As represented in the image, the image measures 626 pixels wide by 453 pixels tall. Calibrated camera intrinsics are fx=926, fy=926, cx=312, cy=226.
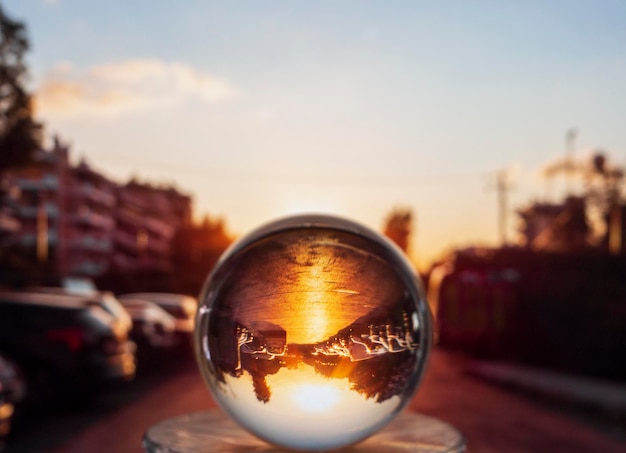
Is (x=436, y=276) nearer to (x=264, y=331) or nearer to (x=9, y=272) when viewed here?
(x=9, y=272)

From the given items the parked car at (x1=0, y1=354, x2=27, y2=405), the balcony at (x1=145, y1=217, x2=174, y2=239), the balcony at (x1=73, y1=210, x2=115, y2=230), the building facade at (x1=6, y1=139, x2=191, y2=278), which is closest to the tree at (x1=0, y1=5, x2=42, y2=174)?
the parked car at (x1=0, y1=354, x2=27, y2=405)

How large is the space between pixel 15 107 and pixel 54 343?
18461 millimetres

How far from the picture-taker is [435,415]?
38.3 feet

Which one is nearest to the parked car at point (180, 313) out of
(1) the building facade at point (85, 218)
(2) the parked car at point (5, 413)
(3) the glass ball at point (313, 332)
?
(2) the parked car at point (5, 413)

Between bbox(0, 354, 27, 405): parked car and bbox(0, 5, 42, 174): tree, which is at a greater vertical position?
bbox(0, 5, 42, 174): tree

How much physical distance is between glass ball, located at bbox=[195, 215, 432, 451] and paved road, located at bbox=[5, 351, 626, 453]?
685 centimetres

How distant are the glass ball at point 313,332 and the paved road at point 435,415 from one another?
685cm

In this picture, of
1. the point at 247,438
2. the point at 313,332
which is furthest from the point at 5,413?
the point at 313,332

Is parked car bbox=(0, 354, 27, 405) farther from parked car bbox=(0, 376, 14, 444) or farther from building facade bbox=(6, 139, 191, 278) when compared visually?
building facade bbox=(6, 139, 191, 278)

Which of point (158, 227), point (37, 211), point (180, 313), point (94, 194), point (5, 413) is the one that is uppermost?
point (94, 194)

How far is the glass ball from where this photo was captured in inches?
86.0

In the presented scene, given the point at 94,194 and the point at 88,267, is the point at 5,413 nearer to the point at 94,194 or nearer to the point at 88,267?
the point at 88,267

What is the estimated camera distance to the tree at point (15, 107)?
28.6 m

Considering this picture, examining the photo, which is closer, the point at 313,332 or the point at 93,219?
the point at 313,332
